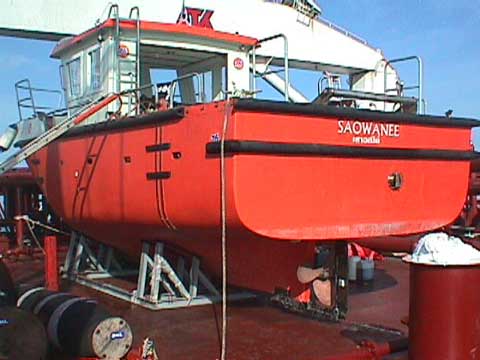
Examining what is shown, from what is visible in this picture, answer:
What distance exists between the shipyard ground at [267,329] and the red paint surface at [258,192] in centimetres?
41

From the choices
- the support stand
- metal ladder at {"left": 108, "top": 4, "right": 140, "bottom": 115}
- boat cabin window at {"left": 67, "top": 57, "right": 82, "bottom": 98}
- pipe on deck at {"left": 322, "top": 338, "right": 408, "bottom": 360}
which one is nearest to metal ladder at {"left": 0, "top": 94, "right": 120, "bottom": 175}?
metal ladder at {"left": 108, "top": 4, "right": 140, "bottom": 115}

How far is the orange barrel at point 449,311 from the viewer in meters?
3.14

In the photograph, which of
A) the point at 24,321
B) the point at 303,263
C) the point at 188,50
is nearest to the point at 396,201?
the point at 303,263

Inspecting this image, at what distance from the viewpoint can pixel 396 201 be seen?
182 inches

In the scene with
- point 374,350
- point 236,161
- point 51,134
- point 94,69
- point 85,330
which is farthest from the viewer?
point 94,69

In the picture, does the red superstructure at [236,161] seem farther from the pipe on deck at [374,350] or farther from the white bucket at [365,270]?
the white bucket at [365,270]

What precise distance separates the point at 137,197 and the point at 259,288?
1.14 metres

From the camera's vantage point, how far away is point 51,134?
187 inches

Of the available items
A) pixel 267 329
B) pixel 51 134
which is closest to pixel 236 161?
pixel 267 329

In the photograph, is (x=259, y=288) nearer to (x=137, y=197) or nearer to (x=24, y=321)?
(x=137, y=197)

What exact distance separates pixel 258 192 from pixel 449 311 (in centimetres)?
131

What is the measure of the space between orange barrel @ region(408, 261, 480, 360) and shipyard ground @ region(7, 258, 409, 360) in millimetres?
342

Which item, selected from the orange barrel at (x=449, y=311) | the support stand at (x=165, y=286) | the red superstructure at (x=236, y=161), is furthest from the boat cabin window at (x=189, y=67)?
the orange barrel at (x=449, y=311)

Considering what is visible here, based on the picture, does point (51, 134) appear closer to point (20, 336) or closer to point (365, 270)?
point (20, 336)
